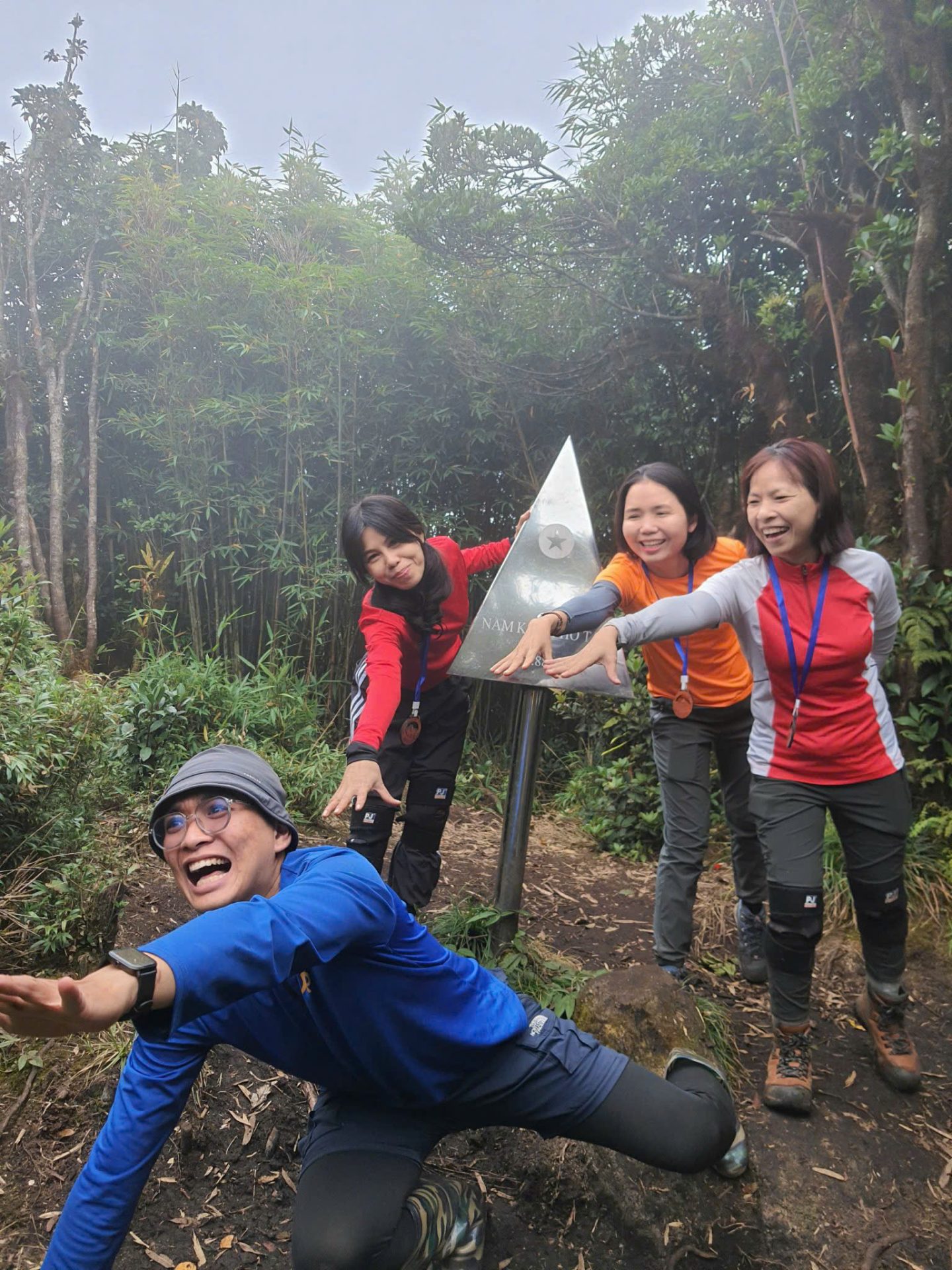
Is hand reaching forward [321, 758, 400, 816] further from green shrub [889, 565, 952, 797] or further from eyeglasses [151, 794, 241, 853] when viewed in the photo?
green shrub [889, 565, 952, 797]

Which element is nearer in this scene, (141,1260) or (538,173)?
(141,1260)

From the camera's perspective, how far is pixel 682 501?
2568 mm

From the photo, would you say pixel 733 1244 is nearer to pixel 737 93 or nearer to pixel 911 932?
pixel 911 932

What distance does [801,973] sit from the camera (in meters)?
2.23

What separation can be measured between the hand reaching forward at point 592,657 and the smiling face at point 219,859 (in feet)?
2.66

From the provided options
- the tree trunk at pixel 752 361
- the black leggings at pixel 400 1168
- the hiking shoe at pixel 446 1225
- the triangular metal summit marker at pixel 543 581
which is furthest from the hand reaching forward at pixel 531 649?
the tree trunk at pixel 752 361

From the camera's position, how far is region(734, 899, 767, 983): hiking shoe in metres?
2.94

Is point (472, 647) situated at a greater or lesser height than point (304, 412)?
lesser

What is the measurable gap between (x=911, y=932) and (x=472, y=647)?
2.04m

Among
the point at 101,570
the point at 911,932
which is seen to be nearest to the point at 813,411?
the point at 911,932

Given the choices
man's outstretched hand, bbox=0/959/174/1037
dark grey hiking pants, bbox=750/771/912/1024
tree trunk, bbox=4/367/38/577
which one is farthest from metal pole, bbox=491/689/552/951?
tree trunk, bbox=4/367/38/577

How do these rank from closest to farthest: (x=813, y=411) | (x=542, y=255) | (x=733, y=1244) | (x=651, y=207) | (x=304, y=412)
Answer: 1. (x=733, y=1244)
2. (x=813, y=411)
3. (x=651, y=207)
4. (x=542, y=255)
5. (x=304, y=412)

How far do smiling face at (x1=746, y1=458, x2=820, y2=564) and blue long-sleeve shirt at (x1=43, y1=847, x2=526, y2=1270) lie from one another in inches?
50.2

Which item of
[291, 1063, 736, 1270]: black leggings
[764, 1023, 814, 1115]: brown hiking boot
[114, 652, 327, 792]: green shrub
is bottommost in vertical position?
[764, 1023, 814, 1115]: brown hiking boot
